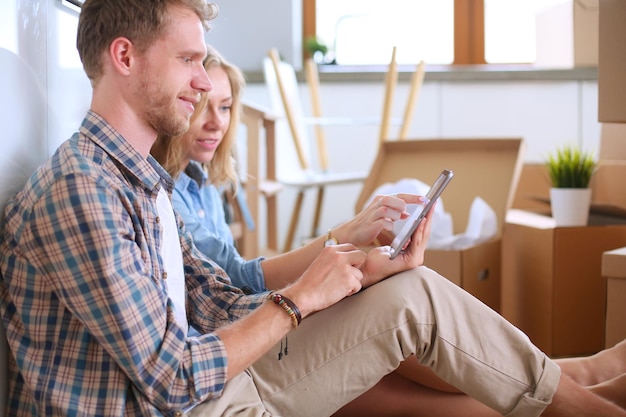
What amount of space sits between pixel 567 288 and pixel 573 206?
21cm

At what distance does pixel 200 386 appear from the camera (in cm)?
111

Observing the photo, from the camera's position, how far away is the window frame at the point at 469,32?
187 inches

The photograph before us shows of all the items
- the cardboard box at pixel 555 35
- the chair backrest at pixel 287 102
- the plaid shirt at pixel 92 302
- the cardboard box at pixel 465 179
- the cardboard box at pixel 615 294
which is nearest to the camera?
the plaid shirt at pixel 92 302

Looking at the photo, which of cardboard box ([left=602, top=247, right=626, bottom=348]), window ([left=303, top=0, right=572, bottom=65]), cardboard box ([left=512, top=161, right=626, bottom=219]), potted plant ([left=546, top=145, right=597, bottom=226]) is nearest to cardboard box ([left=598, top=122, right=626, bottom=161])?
cardboard box ([left=512, top=161, right=626, bottom=219])

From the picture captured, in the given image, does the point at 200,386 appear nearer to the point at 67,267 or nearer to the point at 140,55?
the point at 67,267

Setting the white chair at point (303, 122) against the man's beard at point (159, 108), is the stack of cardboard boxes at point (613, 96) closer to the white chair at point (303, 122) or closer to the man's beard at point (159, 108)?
the man's beard at point (159, 108)

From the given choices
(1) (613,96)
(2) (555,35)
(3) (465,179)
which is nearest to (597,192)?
(3) (465,179)

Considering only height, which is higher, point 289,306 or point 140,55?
point 140,55

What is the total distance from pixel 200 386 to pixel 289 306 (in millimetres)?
163

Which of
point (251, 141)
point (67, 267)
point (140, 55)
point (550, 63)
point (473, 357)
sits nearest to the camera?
point (67, 267)

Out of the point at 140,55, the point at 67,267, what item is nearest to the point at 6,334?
the point at 67,267

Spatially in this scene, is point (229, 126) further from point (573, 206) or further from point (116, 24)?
point (573, 206)

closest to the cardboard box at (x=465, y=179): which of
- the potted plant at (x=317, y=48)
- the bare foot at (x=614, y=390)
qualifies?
the bare foot at (x=614, y=390)

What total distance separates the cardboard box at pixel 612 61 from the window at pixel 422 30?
9.98 feet
